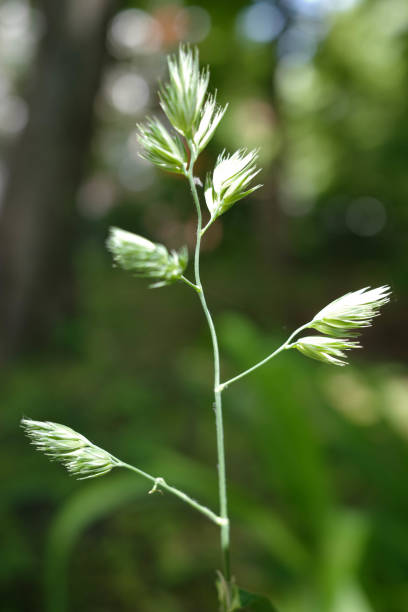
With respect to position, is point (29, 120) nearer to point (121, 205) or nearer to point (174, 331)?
point (174, 331)

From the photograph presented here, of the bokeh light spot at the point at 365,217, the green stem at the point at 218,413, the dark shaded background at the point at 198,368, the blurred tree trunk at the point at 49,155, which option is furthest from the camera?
the bokeh light spot at the point at 365,217

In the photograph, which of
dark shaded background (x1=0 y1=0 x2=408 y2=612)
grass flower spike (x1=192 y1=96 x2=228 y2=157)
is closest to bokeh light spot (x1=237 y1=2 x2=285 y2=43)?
dark shaded background (x1=0 y1=0 x2=408 y2=612)

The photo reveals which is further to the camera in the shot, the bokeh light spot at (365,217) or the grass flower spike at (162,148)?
the bokeh light spot at (365,217)

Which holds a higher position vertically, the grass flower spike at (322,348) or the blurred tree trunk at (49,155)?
the blurred tree trunk at (49,155)

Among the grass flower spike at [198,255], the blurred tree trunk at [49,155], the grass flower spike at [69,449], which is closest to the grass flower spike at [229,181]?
the grass flower spike at [198,255]

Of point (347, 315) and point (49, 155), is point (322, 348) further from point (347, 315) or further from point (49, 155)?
point (49, 155)

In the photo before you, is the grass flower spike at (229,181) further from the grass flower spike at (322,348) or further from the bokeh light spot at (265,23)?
the bokeh light spot at (265,23)

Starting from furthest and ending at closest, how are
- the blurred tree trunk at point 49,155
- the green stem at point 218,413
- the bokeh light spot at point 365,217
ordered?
the bokeh light spot at point 365,217 → the blurred tree trunk at point 49,155 → the green stem at point 218,413
